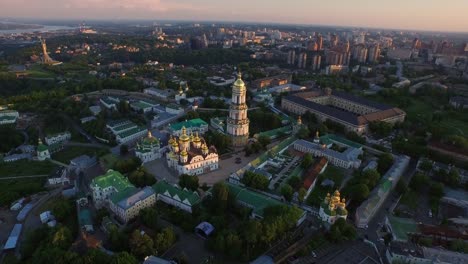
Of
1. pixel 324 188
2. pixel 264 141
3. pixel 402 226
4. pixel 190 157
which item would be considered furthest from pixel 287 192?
pixel 264 141

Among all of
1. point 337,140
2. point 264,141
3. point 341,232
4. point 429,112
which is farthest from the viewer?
point 429,112

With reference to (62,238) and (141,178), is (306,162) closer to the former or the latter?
(141,178)

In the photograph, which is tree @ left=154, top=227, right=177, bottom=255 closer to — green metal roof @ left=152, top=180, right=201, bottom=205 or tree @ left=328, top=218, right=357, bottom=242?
green metal roof @ left=152, top=180, right=201, bottom=205

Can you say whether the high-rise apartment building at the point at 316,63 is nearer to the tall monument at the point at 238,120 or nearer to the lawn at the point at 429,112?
the lawn at the point at 429,112

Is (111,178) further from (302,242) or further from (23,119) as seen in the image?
(23,119)

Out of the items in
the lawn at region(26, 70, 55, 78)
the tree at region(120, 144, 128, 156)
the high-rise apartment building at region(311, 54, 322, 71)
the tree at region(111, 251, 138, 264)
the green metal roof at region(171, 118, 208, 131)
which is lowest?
the tree at region(120, 144, 128, 156)

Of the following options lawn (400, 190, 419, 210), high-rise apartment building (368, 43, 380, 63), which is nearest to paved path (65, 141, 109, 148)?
lawn (400, 190, 419, 210)

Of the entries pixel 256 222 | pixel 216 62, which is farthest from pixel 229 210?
pixel 216 62
